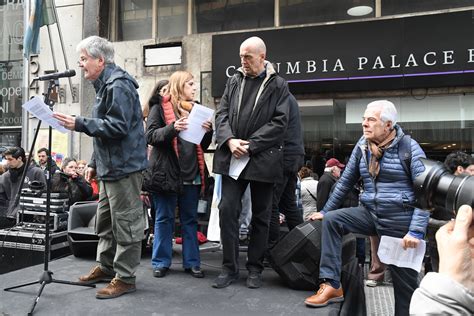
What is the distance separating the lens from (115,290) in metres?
3.01

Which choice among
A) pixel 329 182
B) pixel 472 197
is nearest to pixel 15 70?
pixel 329 182

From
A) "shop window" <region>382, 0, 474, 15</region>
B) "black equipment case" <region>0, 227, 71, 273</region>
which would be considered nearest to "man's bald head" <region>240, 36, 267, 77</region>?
"black equipment case" <region>0, 227, 71, 273</region>

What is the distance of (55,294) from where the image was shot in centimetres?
307

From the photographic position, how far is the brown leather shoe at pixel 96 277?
3.33 meters

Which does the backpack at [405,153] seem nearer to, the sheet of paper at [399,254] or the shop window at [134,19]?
the sheet of paper at [399,254]

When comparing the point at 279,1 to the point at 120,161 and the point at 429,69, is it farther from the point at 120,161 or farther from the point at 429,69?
the point at 120,161

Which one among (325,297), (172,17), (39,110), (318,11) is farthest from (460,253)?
(172,17)

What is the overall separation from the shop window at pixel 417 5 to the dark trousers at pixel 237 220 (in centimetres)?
665

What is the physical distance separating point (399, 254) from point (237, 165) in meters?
1.34

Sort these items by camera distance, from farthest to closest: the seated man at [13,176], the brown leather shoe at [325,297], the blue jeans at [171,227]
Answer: the seated man at [13,176] → the blue jeans at [171,227] → the brown leather shoe at [325,297]

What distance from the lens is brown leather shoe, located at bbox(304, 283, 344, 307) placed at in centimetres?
288

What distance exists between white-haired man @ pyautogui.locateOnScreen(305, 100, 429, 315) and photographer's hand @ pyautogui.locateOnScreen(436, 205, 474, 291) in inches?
71.1

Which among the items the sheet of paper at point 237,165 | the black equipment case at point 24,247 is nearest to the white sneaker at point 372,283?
the sheet of paper at point 237,165

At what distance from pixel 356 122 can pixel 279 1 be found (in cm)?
322
